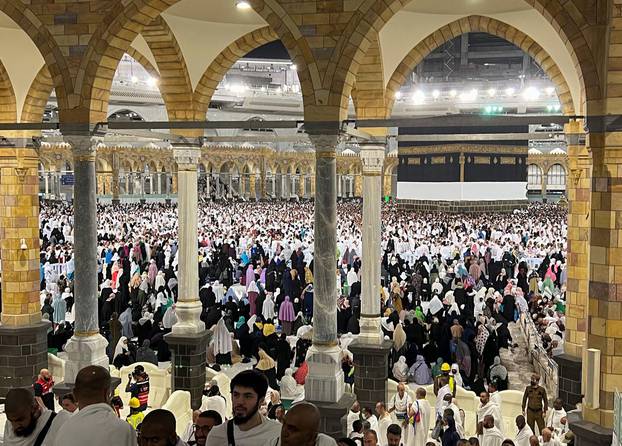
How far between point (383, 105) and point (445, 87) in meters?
19.9

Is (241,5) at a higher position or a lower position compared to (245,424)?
higher

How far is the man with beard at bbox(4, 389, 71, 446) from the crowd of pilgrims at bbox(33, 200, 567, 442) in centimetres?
351

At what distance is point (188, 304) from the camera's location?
7.53 meters

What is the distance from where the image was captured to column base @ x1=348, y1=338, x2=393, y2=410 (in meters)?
7.08

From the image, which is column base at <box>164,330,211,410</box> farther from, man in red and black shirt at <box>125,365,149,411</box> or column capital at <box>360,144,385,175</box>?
column capital at <box>360,144,385,175</box>

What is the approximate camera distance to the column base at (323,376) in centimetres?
575

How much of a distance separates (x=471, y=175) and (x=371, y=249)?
19.3 m

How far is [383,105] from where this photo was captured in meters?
7.80

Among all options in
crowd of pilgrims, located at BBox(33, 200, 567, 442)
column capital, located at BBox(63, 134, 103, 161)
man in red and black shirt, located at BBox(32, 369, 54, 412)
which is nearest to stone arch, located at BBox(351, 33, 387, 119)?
crowd of pilgrims, located at BBox(33, 200, 567, 442)

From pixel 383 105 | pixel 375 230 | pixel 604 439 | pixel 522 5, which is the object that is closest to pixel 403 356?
pixel 375 230

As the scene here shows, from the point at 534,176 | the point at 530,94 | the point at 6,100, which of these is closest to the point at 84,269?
the point at 6,100

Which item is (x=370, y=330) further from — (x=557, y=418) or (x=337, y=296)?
(x=557, y=418)

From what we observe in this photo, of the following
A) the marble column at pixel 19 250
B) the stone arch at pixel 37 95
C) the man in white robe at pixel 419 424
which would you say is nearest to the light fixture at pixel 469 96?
the stone arch at pixel 37 95

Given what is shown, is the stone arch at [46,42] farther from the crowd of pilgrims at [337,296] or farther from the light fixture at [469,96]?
the light fixture at [469,96]
